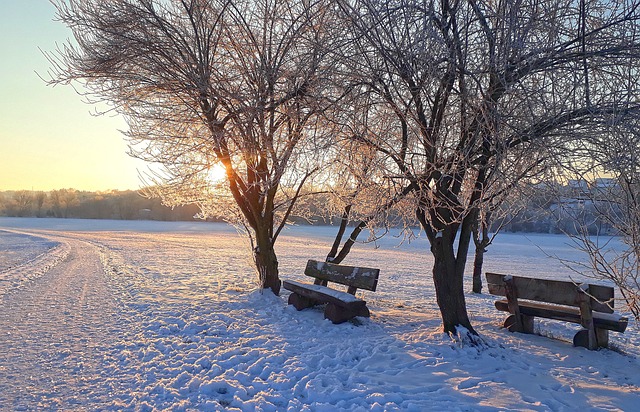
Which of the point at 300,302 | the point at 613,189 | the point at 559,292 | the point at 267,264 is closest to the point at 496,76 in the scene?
the point at 613,189

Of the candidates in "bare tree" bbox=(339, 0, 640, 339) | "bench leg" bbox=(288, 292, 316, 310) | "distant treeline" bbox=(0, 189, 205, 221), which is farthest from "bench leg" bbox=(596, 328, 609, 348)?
"distant treeline" bbox=(0, 189, 205, 221)

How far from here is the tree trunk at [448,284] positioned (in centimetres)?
602

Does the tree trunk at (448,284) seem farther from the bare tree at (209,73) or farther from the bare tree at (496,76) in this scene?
the bare tree at (209,73)

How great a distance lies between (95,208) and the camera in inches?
3745

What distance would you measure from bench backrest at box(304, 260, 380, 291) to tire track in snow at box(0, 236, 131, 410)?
A: 3700 millimetres

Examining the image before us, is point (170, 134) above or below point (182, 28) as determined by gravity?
below

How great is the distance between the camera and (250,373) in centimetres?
474

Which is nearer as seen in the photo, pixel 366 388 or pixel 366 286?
pixel 366 388

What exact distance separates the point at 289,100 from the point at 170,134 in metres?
2.65

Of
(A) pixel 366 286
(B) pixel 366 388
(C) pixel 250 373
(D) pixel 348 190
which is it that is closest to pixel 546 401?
(B) pixel 366 388

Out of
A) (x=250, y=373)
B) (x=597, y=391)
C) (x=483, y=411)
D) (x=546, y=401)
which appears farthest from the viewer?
(x=250, y=373)

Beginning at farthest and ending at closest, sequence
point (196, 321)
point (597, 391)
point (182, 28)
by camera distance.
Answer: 1. point (182, 28)
2. point (196, 321)
3. point (597, 391)

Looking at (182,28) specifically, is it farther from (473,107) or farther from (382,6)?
(473,107)

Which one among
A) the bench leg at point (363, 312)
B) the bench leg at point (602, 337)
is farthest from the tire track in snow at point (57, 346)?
the bench leg at point (602, 337)
